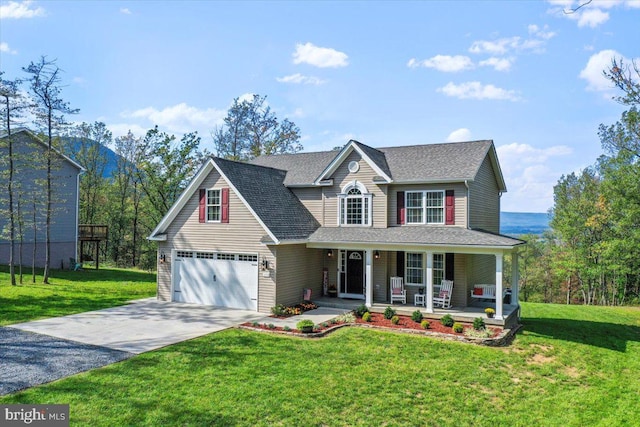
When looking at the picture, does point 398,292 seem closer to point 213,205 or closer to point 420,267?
point 420,267

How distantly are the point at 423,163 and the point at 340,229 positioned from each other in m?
4.74

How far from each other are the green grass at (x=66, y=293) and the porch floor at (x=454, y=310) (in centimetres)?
946

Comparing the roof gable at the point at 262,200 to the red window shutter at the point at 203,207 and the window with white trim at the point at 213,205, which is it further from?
the window with white trim at the point at 213,205

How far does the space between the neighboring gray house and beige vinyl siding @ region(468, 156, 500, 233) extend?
22476 millimetres

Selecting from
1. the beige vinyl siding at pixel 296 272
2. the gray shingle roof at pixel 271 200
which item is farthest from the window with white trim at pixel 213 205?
the beige vinyl siding at pixel 296 272

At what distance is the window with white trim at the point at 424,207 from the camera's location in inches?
656

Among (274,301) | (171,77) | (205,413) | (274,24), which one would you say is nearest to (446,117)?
(274,24)

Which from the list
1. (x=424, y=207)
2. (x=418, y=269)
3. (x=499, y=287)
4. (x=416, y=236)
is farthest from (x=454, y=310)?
(x=424, y=207)

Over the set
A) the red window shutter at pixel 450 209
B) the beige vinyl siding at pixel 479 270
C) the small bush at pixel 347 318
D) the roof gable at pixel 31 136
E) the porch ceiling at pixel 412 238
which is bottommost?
the small bush at pixel 347 318

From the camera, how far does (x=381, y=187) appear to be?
1761cm

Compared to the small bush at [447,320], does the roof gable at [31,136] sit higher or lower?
higher

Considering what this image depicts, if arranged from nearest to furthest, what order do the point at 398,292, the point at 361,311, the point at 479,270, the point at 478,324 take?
the point at 478,324, the point at 361,311, the point at 398,292, the point at 479,270

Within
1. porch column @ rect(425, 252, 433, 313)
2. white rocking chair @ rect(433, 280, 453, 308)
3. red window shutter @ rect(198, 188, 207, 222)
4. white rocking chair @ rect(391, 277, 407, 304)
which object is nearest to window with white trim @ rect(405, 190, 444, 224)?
porch column @ rect(425, 252, 433, 313)

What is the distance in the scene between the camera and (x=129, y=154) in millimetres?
40625
